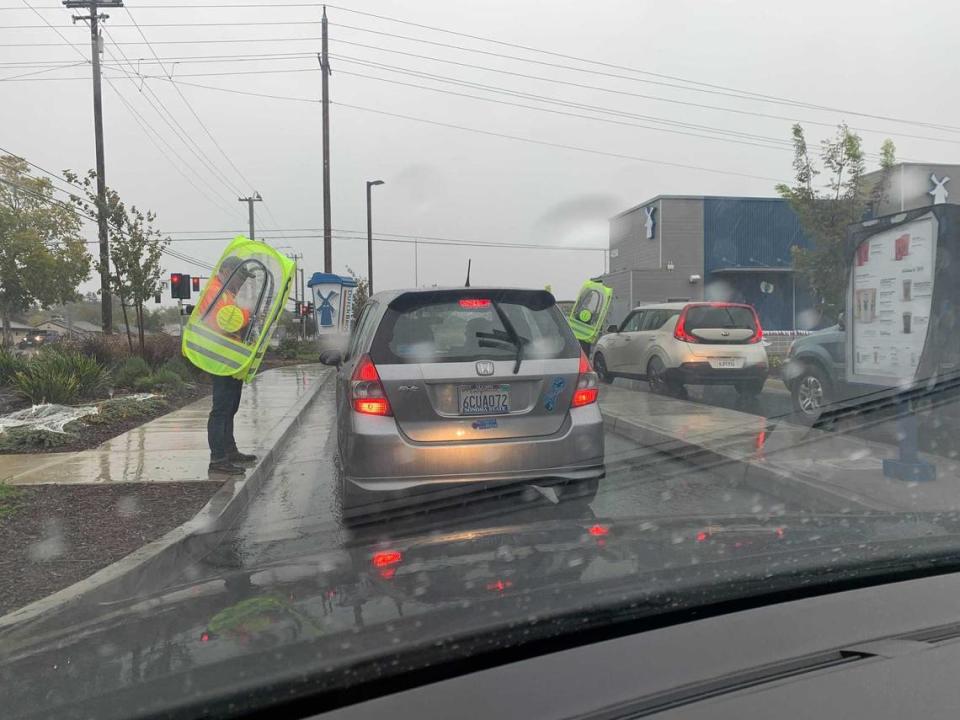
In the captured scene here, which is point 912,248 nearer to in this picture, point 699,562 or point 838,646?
point 699,562

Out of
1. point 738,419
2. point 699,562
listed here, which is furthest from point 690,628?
point 738,419

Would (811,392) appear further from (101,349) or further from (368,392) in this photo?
(101,349)

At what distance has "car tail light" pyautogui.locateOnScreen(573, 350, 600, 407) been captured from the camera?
17.2 feet

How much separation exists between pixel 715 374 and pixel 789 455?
492cm

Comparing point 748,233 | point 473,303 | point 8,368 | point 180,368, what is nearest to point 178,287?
point 180,368

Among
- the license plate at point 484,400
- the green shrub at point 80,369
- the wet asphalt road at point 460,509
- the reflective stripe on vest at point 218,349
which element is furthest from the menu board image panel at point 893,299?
the green shrub at point 80,369

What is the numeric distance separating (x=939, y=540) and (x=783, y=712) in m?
1.31

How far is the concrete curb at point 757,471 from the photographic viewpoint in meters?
5.77

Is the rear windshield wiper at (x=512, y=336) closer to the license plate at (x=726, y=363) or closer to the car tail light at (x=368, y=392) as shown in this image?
the car tail light at (x=368, y=392)

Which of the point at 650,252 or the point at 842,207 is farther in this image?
the point at 650,252

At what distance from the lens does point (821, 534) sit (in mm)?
2703

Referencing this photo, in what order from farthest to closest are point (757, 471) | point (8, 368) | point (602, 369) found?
point (602, 369) → point (8, 368) → point (757, 471)

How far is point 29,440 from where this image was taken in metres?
8.30

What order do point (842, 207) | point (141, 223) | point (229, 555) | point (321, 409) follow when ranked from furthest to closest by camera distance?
point (842, 207), point (141, 223), point (321, 409), point (229, 555)
